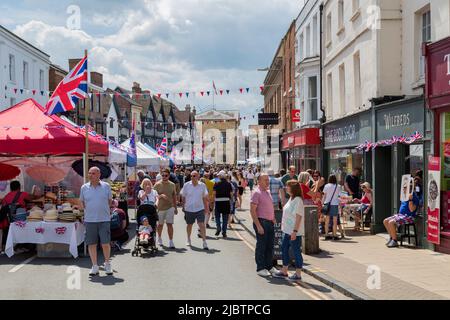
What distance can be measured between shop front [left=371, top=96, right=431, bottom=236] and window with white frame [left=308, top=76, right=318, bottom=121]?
36.4 feet

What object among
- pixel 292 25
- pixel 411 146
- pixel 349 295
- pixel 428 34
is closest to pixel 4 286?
pixel 349 295

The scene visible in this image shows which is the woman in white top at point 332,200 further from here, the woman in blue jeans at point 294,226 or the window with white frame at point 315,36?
the window with white frame at point 315,36

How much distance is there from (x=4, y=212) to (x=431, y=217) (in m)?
9.36

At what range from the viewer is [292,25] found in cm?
Result: 3438

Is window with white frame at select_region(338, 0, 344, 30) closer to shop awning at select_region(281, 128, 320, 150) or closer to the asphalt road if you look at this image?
shop awning at select_region(281, 128, 320, 150)

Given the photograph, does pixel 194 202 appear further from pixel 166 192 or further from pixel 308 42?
pixel 308 42

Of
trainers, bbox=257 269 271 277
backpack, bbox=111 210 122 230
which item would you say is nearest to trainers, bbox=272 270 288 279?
trainers, bbox=257 269 271 277

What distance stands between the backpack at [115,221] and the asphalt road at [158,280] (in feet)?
2.22

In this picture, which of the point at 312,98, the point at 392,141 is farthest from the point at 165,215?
the point at 312,98

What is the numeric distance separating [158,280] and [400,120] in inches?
319

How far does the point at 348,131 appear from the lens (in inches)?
754
